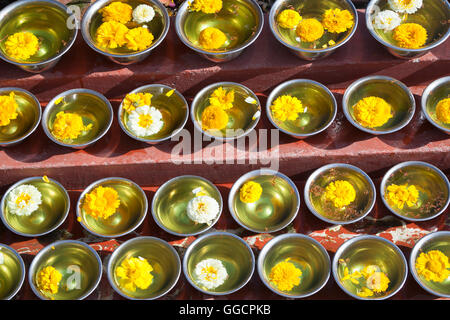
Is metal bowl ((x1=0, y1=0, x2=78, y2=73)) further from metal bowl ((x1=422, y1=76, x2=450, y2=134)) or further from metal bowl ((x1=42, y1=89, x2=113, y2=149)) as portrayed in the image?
metal bowl ((x1=422, y1=76, x2=450, y2=134))

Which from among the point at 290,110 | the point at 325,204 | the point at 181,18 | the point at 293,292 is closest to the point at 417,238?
the point at 325,204

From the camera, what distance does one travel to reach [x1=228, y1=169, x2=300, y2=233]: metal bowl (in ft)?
7.50

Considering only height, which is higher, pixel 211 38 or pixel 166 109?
pixel 211 38

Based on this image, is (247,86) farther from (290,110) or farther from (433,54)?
(433,54)

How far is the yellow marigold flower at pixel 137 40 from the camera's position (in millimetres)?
2385

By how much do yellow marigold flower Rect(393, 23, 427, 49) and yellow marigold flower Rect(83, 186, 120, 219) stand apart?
1559 mm

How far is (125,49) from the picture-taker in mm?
2432

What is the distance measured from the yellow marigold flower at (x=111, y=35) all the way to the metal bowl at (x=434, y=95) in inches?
59.2

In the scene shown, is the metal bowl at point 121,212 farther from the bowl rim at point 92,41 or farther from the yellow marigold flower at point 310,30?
the yellow marigold flower at point 310,30

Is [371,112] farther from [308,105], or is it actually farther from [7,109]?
[7,109]

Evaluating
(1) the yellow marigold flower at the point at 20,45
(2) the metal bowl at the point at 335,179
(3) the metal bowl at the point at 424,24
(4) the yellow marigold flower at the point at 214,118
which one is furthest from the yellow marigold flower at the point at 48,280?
(3) the metal bowl at the point at 424,24

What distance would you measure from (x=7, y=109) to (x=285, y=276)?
1.52m

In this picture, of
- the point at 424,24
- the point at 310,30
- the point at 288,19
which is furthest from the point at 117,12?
the point at 424,24

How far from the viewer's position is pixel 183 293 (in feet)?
7.38
